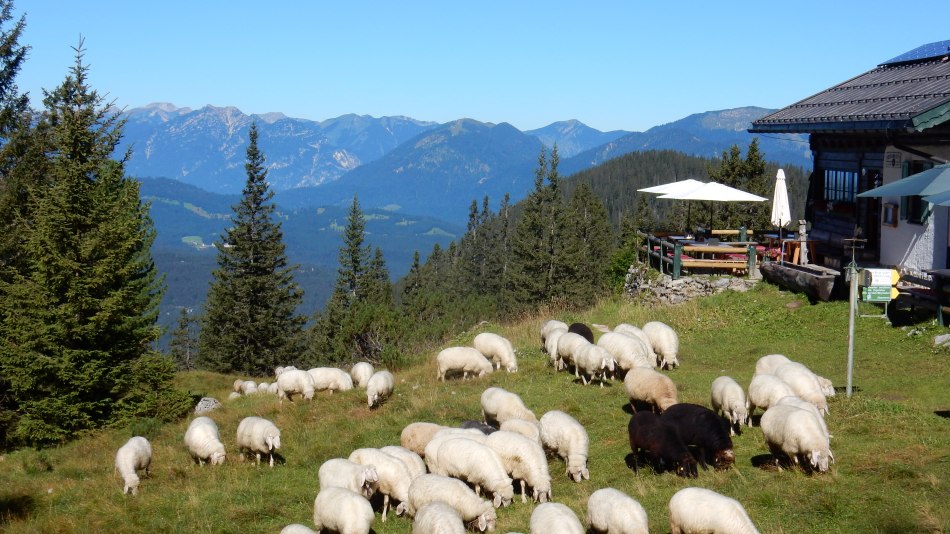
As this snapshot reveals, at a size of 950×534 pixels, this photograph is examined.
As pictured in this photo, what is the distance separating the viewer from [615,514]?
8883 mm

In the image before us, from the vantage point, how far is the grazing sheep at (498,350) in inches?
778

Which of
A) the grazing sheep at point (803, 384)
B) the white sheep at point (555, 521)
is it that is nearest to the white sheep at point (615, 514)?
the white sheep at point (555, 521)

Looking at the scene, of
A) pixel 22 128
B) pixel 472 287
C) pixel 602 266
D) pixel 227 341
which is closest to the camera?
pixel 22 128

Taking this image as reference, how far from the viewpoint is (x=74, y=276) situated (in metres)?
21.8

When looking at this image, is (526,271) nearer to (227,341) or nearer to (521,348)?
(227,341)

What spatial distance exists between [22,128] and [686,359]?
24.3 metres

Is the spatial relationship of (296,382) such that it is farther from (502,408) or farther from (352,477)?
(352,477)

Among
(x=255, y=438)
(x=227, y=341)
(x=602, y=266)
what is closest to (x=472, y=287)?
(x=602, y=266)

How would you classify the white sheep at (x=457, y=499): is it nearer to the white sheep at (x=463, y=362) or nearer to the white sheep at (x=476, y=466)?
the white sheep at (x=476, y=466)

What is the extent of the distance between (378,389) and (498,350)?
3.69m

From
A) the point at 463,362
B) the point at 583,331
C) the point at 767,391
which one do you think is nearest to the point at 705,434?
the point at 767,391

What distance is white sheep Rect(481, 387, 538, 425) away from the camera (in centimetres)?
1397

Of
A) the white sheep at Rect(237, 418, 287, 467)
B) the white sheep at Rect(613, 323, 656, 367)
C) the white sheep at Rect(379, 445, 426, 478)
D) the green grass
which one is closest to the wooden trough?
the green grass

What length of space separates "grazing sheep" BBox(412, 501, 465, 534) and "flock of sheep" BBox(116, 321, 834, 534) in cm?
1
